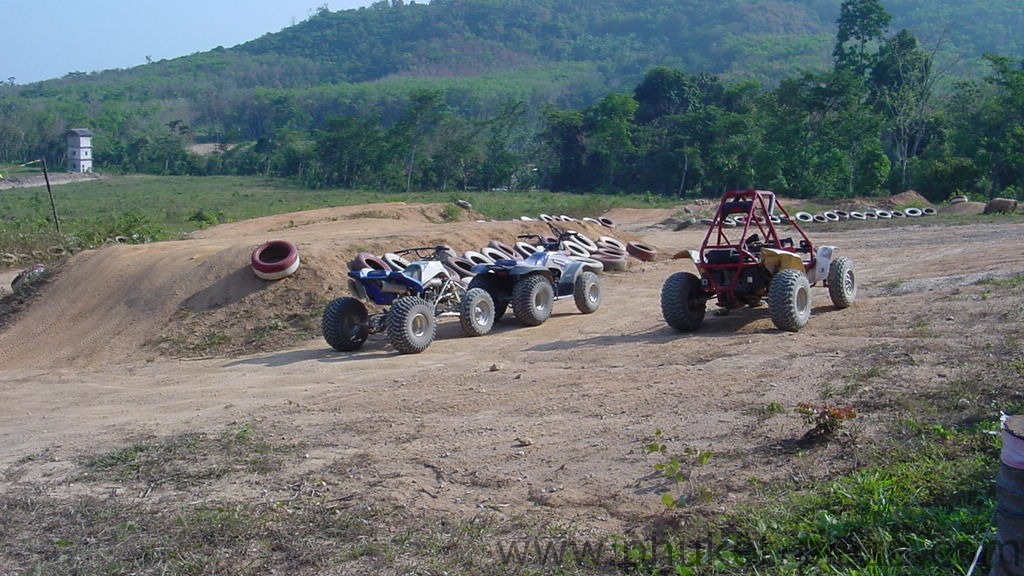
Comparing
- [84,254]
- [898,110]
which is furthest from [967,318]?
[898,110]

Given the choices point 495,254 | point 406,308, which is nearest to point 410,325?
point 406,308

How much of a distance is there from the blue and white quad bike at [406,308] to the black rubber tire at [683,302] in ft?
8.71

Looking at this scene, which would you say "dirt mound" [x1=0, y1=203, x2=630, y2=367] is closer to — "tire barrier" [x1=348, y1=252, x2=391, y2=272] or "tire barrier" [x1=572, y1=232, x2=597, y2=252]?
"tire barrier" [x1=348, y1=252, x2=391, y2=272]

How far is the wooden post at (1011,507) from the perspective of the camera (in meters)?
3.64

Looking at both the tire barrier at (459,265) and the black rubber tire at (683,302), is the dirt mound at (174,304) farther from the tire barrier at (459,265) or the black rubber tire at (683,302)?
the black rubber tire at (683,302)

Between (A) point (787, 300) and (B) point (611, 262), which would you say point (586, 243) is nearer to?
(B) point (611, 262)

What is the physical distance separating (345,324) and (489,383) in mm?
3432

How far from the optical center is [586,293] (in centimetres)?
1399

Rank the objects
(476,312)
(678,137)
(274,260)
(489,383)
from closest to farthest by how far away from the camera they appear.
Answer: (489,383) < (476,312) < (274,260) < (678,137)

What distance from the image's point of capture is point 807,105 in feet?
160

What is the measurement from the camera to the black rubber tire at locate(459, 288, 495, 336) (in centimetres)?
1235

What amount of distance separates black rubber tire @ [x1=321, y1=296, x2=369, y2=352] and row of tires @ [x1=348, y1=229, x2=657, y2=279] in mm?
1800

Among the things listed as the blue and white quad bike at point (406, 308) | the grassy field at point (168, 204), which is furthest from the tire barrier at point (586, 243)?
the grassy field at point (168, 204)

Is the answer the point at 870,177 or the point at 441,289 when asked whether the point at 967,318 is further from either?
the point at 870,177
